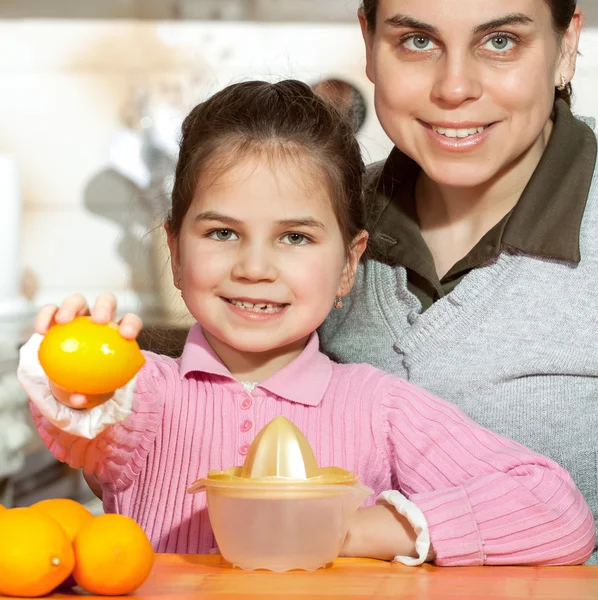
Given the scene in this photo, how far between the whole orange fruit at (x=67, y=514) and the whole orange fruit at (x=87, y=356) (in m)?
0.11

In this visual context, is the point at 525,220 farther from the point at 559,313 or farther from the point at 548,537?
the point at 548,537

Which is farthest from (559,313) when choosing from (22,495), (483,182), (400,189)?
(22,495)

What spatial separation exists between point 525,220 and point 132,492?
0.68m

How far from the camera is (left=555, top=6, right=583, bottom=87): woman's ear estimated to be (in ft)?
5.07

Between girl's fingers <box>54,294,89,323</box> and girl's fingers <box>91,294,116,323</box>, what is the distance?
2 cm

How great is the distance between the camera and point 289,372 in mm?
1291

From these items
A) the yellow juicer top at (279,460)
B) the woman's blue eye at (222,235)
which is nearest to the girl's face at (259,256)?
the woman's blue eye at (222,235)

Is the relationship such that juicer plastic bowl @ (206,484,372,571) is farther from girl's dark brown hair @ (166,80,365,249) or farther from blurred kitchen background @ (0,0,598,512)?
blurred kitchen background @ (0,0,598,512)

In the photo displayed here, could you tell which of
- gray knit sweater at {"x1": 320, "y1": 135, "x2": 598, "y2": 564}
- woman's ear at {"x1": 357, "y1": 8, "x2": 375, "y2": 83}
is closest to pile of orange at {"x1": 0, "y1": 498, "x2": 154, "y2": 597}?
gray knit sweater at {"x1": 320, "y1": 135, "x2": 598, "y2": 564}

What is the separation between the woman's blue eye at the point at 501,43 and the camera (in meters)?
1.44

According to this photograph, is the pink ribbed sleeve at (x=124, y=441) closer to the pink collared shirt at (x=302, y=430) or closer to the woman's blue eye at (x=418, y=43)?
the pink collared shirt at (x=302, y=430)

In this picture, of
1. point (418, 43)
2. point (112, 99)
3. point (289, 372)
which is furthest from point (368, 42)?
point (112, 99)

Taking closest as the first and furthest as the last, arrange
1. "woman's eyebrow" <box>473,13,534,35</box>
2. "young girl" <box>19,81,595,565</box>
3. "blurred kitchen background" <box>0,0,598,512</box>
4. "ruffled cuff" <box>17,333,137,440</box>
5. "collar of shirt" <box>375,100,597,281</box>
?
1. "ruffled cuff" <box>17,333,137,440</box>
2. "young girl" <box>19,81,595,565</box>
3. "woman's eyebrow" <box>473,13,534,35</box>
4. "collar of shirt" <box>375,100,597,281</box>
5. "blurred kitchen background" <box>0,0,598,512</box>

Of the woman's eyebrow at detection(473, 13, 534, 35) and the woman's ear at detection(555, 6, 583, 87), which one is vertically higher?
the woman's eyebrow at detection(473, 13, 534, 35)
